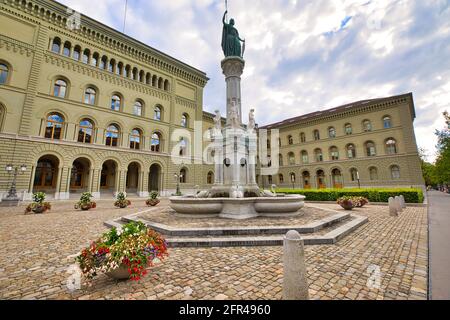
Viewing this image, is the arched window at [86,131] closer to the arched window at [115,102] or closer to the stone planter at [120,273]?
the arched window at [115,102]

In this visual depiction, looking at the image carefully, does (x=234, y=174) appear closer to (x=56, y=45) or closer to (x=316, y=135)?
(x=56, y=45)

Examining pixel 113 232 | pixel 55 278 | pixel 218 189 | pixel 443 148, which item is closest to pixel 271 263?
pixel 113 232

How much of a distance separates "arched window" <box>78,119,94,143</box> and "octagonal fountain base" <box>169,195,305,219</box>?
20.4 m

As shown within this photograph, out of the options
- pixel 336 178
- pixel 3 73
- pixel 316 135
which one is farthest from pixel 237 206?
pixel 316 135

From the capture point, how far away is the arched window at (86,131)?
74.0 ft

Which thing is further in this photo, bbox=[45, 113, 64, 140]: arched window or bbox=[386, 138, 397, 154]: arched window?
bbox=[386, 138, 397, 154]: arched window

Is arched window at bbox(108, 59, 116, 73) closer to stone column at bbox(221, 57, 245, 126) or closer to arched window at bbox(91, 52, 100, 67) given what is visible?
arched window at bbox(91, 52, 100, 67)

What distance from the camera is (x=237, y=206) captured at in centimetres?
806

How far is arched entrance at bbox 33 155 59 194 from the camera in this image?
2141 cm

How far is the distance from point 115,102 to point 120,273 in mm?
27215

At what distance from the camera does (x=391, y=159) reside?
29797mm

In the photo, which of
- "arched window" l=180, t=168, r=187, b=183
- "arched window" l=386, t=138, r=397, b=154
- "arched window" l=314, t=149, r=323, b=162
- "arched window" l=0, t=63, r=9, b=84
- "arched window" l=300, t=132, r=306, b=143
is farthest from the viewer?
"arched window" l=300, t=132, r=306, b=143

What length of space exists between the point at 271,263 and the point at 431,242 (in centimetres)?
471

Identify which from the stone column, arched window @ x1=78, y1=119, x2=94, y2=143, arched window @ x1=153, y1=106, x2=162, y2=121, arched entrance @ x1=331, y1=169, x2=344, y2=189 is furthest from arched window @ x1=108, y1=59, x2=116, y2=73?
arched entrance @ x1=331, y1=169, x2=344, y2=189
